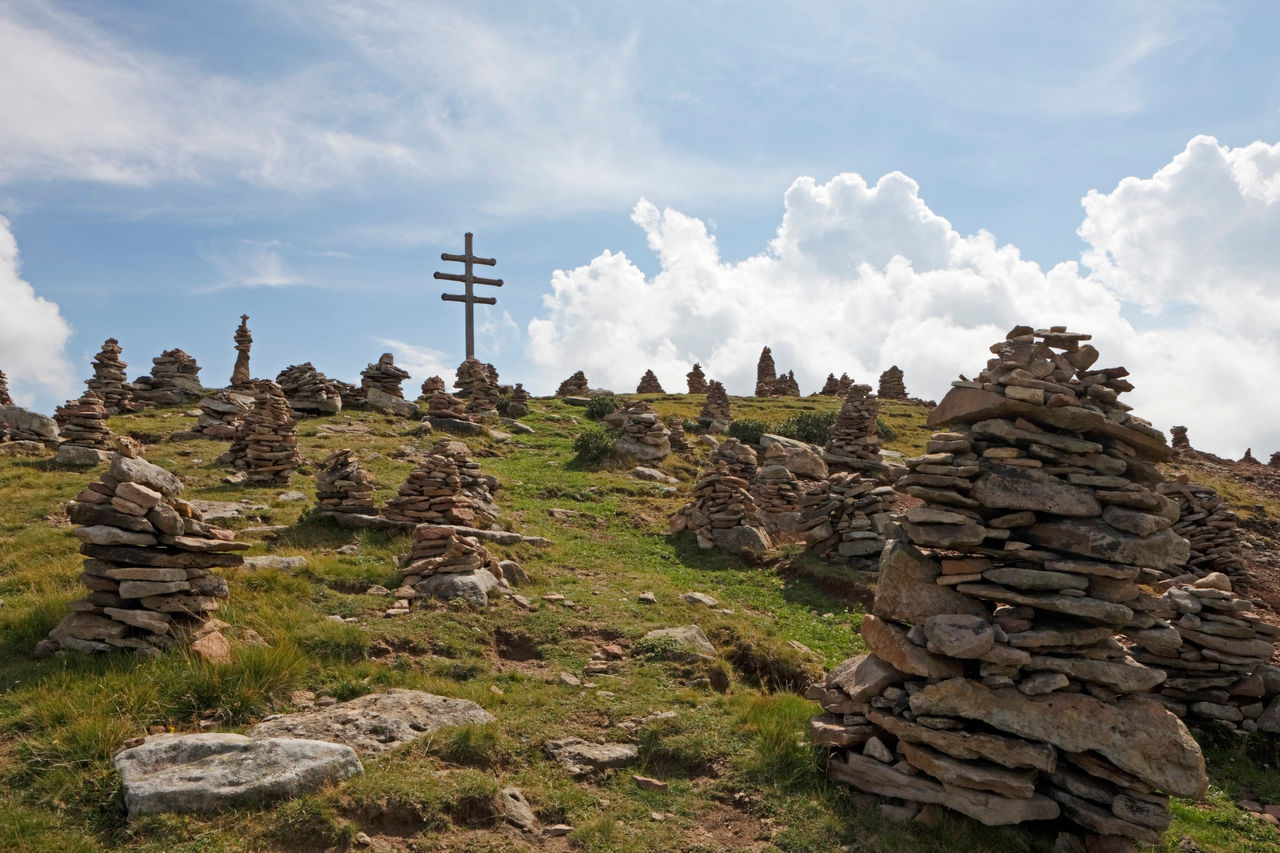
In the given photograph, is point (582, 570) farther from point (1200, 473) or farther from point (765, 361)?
point (765, 361)

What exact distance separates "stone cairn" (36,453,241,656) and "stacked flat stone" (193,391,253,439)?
17.4 m

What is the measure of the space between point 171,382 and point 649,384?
36239 millimetres

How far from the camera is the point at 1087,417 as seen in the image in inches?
308

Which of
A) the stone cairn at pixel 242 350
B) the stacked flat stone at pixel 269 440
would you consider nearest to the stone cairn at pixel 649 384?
the stone cairn at pixel 242 350

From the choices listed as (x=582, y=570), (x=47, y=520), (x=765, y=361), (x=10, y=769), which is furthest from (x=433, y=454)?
(x=765, y=361)

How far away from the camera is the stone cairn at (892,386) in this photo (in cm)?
6034

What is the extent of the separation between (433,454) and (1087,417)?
13.1 metres

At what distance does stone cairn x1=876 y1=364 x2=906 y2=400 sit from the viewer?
60.3 m

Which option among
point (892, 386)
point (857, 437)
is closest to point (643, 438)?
point (857, 437)

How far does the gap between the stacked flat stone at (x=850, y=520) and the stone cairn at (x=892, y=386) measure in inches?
1760

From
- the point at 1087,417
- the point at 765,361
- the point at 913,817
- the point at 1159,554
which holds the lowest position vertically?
the point at 913,817

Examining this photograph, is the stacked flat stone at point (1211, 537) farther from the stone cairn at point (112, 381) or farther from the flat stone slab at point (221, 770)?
the stone cairn at point (112, 381)

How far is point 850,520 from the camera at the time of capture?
17.4 m

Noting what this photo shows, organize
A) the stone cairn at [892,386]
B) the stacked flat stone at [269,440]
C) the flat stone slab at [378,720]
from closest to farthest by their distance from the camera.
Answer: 1. the flat stone slab at [378,720]
2. the stacked flat stone at [269,440]
3. the stone cairn at [892,386]
